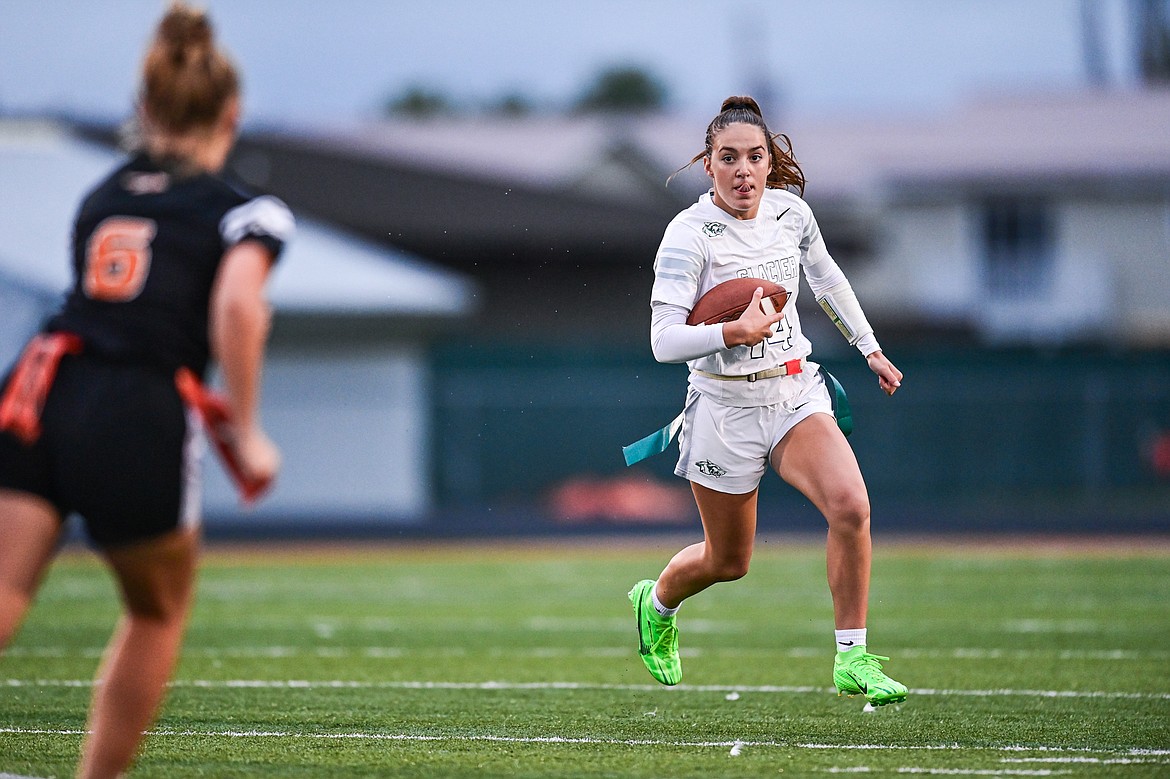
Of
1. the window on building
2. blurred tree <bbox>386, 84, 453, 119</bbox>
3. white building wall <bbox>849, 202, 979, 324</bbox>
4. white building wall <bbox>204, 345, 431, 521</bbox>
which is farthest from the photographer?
blurred tree <bbox>386, 84, 453, 119</bbox>

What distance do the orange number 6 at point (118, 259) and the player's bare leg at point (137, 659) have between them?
2.10 feet

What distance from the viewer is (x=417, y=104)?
85125mm

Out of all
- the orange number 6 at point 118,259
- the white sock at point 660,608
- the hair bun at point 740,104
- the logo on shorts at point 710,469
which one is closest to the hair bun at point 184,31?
the orange number 6 at point 118,259

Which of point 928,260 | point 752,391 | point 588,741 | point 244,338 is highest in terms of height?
point 928,260

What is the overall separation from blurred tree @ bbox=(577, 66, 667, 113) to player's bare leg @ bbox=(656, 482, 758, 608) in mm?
82939

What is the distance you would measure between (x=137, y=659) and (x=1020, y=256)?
1278 inches

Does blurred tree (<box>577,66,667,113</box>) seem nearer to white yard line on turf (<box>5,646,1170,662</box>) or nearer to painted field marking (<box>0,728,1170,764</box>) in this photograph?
white yard line on turf (<box>5,646,1170,662</box>)

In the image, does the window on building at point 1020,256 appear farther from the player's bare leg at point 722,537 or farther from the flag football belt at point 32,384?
the flag football belt at point 32,384

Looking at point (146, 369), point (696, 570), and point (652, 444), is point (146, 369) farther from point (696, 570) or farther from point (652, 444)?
point (696, 570)

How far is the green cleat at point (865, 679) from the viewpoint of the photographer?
5.64 metres

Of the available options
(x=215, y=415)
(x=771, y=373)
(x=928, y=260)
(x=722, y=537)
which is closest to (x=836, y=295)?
(x=771, y=373)

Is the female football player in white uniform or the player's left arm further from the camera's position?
the player's left arm

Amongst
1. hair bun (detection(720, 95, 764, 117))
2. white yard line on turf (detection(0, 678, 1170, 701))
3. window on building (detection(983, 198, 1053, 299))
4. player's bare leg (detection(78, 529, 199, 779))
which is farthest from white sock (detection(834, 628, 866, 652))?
window on building (detection(983, 198, 1053, 299))

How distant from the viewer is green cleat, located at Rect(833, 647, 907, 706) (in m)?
5.64
